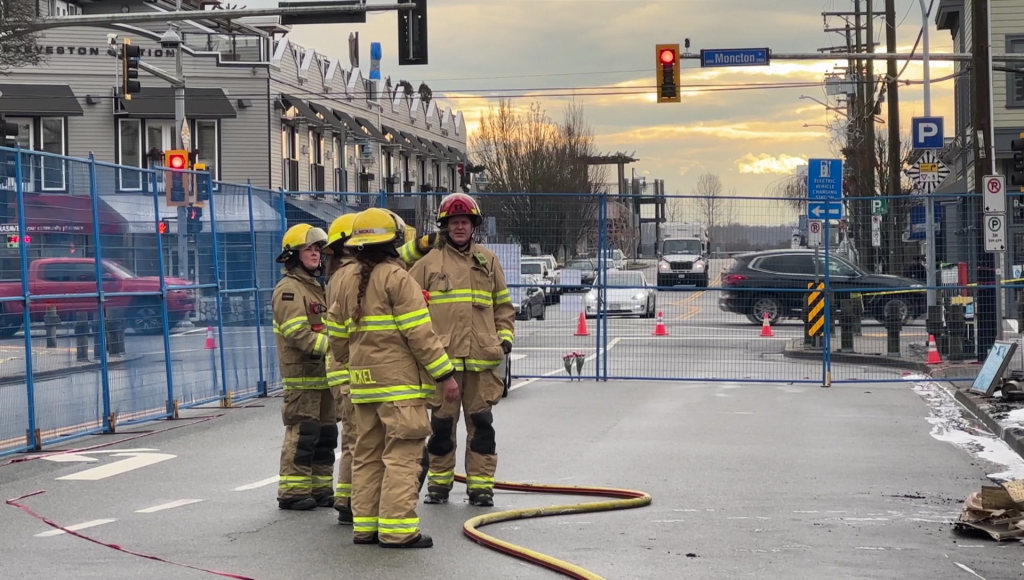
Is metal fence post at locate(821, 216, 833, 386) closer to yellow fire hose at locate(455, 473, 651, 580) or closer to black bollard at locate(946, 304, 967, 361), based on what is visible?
black bollard at locate(946, 304, 967, 361)

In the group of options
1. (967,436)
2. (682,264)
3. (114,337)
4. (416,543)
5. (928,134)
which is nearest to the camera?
(416,543)

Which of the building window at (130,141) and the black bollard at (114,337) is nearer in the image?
the black bollard at (114,337)

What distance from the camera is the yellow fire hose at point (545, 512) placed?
7.14m

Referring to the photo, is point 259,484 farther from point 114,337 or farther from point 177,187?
point 177,187

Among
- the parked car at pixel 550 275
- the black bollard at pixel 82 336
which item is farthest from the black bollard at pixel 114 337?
the parked car at pixel 550 275

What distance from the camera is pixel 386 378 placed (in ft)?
25.5

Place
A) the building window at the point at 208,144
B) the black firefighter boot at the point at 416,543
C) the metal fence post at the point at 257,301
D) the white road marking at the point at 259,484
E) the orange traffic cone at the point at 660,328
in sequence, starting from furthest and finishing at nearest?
the building window at the point at 208,144
the orange traffic cone at the point at 660,328
the metal fence post at the point at 257,301
the white road marking at the point at 259,484
the black firefighter boot at the point at 416,543

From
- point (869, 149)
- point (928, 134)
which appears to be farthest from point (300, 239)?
point (869, 149)

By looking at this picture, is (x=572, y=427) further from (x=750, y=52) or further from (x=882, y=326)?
(x=750, y=52)

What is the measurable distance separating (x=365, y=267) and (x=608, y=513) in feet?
8.33

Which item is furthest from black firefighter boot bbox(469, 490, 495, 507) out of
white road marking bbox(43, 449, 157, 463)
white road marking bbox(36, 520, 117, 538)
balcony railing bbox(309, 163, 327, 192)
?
balcony railing bbox(309, 163, 327, 192)

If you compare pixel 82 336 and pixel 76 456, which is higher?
pixel 82 336

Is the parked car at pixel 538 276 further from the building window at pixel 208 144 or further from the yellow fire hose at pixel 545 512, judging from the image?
the building window at pixel 208 144

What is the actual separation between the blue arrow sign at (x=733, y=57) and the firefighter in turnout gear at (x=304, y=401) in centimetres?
1872
